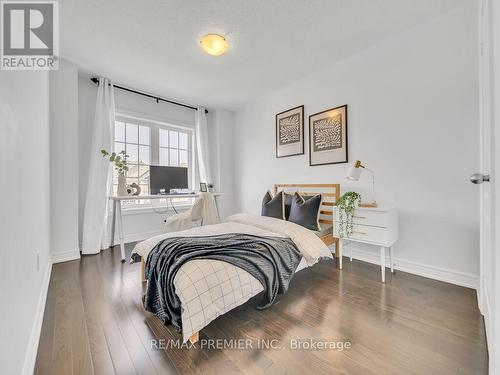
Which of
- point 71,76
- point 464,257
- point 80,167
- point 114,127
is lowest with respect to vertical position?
point 464,257

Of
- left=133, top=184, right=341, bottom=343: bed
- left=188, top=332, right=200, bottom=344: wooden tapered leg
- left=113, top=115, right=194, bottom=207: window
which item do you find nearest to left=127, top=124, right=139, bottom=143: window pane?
left=113, top=115, right=194, bottom=207: window

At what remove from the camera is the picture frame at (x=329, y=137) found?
9.46ft


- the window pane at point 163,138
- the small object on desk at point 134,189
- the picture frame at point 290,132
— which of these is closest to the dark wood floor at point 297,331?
the small object on desk at point 134,189

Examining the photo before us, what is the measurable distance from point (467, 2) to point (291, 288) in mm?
2995

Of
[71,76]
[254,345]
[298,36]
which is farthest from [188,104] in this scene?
[254,345]

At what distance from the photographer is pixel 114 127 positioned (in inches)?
132

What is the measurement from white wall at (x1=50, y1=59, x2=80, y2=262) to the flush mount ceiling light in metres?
1.88

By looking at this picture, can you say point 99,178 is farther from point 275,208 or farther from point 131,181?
point 275,208

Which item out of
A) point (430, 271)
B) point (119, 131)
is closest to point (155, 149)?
point (119, 131)

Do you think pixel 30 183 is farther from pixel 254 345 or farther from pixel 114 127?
pixel 114 127

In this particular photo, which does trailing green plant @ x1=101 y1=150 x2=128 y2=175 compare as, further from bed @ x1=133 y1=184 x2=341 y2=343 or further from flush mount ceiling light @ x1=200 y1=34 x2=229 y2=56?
flush mount ceiling light @ x1=200 y1=34 x2=229 y2=56

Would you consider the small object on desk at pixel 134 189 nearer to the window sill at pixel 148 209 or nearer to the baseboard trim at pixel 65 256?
the window sill at pixel 148 209

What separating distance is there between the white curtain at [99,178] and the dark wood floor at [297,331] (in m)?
0.98

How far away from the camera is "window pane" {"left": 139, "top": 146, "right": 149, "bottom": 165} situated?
3871 mm
